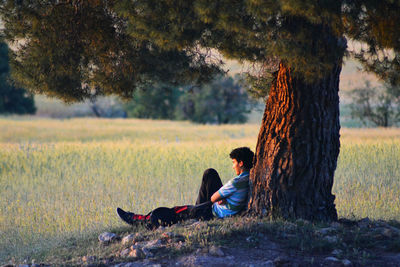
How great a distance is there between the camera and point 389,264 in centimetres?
535

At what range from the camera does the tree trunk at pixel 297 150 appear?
6621 millimetres

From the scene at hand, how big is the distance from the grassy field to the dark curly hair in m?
2.41

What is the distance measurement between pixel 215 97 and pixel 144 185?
45909 mm

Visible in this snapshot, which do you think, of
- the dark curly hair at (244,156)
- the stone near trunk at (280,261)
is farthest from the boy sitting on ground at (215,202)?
the stone near trunk at (280,261)

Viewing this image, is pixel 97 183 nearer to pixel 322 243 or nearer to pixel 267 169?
pixel 267 169

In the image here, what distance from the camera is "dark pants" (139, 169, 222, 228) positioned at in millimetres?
7223

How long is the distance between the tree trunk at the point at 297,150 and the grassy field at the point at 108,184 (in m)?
2.08

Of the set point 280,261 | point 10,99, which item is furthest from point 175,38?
point 10,99

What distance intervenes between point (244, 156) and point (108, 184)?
6.26m

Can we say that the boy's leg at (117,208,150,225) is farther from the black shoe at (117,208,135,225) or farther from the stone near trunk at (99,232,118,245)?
the stone near trunk at (99,232,118,245)

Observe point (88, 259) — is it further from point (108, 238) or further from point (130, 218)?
point (130, 218)

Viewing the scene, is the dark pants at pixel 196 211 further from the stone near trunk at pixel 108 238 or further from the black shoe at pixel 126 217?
the stone near trunk at pixel 108 238

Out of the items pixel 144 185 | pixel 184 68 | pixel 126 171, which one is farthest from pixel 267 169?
pixel 126 171

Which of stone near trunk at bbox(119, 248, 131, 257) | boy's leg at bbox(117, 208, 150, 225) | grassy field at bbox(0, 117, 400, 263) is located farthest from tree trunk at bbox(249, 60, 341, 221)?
grassy field at bbox(0, 117, 400, 263)
